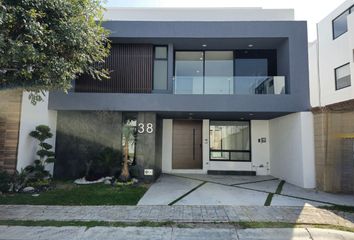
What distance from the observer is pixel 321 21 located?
15.8m

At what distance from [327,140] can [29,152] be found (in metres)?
10.8

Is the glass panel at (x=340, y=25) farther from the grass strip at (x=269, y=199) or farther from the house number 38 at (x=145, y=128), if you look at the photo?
the house number 38 at (x=145, y=128)

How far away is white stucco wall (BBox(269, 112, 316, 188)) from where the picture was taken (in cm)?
876

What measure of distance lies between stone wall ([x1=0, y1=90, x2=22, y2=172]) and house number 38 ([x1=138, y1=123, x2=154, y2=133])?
14.4 feet

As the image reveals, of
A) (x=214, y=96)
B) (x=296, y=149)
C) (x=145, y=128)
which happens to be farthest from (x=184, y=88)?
(x=296, y=149)

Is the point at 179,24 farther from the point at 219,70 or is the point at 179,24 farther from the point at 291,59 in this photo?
the point at 291,59

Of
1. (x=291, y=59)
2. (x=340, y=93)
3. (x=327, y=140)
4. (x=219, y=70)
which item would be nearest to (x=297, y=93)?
(x=291, y=59)

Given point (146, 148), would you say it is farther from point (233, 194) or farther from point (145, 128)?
point (233, 194)

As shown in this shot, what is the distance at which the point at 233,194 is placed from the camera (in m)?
7.83

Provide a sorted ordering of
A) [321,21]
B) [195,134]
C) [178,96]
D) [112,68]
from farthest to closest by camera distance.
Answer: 1. [321,21]
2. [195,134]
3. [112,68]
4. [178,96]

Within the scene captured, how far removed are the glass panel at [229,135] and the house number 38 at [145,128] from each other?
13.2 feet

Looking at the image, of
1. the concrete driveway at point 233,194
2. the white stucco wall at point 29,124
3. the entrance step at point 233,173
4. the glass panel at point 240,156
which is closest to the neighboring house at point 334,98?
the concrete driveway at point 233,194

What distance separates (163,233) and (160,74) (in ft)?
23.4

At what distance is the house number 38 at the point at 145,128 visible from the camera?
9609mm
